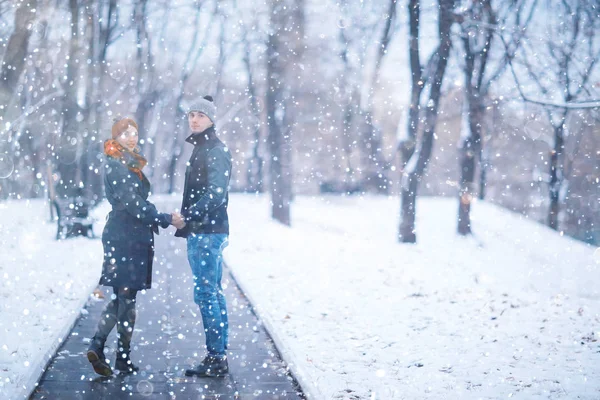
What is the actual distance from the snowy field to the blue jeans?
0.78 metres

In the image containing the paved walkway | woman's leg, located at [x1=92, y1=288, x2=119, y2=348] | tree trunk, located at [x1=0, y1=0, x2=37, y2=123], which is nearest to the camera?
the paved walkway

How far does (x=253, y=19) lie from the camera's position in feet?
72.0

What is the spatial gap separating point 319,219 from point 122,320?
55.6ft

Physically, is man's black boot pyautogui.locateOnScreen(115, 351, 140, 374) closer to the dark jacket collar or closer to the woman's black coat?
the woman's black coat

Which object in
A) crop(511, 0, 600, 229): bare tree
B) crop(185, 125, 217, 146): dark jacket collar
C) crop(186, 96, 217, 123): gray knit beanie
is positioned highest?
crop(511, 0, 600, 229): bare tree

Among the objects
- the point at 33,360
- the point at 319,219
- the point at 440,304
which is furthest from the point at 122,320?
the point at 319,219

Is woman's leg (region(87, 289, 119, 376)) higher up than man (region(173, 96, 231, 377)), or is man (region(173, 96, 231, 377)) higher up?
man (region(173, 96, 231, 377))

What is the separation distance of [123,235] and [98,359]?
106 cm

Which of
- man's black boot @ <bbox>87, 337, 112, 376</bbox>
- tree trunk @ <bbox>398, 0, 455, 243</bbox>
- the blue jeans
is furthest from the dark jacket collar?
tree trunk @ <bbox>398, 0, 455, 243</bbox>

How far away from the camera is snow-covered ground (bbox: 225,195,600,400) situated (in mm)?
5480

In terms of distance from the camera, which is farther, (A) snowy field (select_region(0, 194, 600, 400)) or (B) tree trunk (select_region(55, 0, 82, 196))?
(B) tree trunk (select_region(55, 0, 82, 196))

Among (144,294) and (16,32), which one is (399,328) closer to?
(144,294)

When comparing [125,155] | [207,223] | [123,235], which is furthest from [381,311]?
[125,155]

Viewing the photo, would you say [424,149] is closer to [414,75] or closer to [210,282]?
[414,75]
